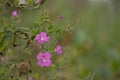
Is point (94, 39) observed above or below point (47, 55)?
above

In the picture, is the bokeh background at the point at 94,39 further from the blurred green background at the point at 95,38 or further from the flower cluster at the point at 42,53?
the flower cluster at the point at 42,53

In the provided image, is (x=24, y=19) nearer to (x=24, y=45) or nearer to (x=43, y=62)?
(x=24, y=45)

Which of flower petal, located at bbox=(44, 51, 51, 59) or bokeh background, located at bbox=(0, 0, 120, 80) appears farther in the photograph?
bokeh background, located at bbox=(0, 0, 120, 80)

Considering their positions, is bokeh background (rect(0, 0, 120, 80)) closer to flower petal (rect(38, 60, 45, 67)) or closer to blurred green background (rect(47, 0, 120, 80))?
blurred green background (rect(47, 0, 120, 80))

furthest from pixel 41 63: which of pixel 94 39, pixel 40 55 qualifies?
pixel 94 39

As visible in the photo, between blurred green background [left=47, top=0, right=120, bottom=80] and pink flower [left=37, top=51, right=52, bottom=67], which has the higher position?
blurred green background [left=47, top=0, right=120, bottom=80]

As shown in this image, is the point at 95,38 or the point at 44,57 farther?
the point at 95,38

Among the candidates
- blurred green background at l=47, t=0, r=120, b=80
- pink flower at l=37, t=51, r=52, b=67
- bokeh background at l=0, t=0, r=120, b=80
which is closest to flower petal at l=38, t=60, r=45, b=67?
pink flower at l=37, t=51, r=52, b=67

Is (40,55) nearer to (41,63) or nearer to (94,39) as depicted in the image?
(41,63)

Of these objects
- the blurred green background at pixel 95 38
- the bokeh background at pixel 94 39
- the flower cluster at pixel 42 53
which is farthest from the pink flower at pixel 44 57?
the blurred green background at pixel 95 38

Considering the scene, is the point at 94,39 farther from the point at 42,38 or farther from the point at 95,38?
the point at 42,38
